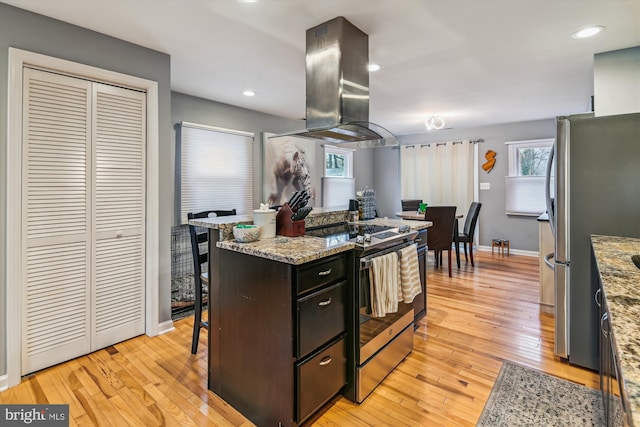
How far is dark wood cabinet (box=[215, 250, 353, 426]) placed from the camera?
1.59m

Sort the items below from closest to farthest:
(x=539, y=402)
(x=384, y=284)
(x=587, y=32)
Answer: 1. (x=539, y=402)
2. (x=384, y=284)
3. (x=587, y=32)

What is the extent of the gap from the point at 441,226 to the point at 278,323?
11.4ft

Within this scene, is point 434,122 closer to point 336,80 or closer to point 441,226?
point 441,226

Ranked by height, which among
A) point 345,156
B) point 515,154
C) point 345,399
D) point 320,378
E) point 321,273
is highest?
point 345,156

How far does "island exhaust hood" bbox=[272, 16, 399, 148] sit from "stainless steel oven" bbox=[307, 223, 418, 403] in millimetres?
827

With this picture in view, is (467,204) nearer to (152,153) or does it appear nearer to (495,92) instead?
(495,92)

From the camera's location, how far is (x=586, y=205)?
2.15 meters

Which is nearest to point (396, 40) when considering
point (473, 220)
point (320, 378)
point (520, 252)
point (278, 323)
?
point (278, 323)

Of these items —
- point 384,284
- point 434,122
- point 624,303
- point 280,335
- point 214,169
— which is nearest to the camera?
point 624,303

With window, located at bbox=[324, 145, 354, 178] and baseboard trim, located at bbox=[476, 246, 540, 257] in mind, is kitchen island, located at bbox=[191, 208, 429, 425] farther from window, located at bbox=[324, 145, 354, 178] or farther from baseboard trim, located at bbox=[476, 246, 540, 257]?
baseboard trim, located at bbox=[476, 246, 540, 257]

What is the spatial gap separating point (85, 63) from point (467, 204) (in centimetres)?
600

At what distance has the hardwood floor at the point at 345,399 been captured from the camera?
1787 millimetres

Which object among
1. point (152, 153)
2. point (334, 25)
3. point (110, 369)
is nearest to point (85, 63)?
point (152, 153)

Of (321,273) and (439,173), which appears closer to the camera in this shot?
(321,273)
